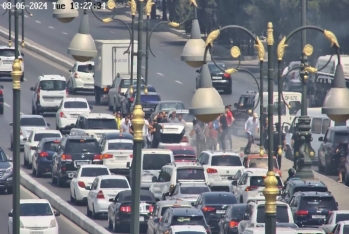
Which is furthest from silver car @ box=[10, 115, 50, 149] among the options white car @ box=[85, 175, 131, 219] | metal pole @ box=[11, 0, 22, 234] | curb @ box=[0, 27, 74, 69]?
metal pole @ box=[11, 0, 22, 234]

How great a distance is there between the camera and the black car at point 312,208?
31625mm

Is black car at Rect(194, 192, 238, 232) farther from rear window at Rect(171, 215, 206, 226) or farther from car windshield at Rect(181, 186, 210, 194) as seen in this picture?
rear window at Rect(171, 215, 206, 226)

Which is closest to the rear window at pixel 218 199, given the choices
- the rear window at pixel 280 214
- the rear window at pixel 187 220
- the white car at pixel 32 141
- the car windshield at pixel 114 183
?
the rear window at pixel 280 214

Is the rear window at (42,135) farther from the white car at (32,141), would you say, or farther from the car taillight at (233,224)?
the car taillight at (233,224)

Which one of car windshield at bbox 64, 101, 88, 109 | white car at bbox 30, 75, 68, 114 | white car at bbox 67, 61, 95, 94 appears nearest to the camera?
car windshield at bbox 64, 101, 88, 109

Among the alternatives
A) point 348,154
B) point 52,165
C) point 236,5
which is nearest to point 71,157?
point 52,165

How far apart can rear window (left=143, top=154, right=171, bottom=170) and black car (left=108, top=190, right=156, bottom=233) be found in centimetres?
419

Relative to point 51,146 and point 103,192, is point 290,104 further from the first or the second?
point 103,192

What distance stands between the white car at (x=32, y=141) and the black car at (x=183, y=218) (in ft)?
51.7

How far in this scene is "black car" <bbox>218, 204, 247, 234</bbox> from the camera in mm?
30062

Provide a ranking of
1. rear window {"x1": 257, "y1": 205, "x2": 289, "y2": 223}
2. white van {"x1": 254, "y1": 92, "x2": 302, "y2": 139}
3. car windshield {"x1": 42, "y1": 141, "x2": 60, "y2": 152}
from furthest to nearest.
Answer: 1. white van {"x1": 254, "y1": 92, "x2": 302, "y2": 139}
2. car windshield {"x1": 42, "y1": 141, "x2": 60, "y2": 152}
3. rear window {"x1": 257, "y1": 205, "x2": 289, "y2": 223}

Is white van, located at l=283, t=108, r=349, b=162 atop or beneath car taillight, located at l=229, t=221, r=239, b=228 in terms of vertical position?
atop

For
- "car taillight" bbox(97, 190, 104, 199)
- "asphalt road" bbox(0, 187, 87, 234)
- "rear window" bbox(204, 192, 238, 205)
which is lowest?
"asphalt road" bbox(0, 187, 87, 234)

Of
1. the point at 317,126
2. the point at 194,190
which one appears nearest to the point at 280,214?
the point at 194,190
